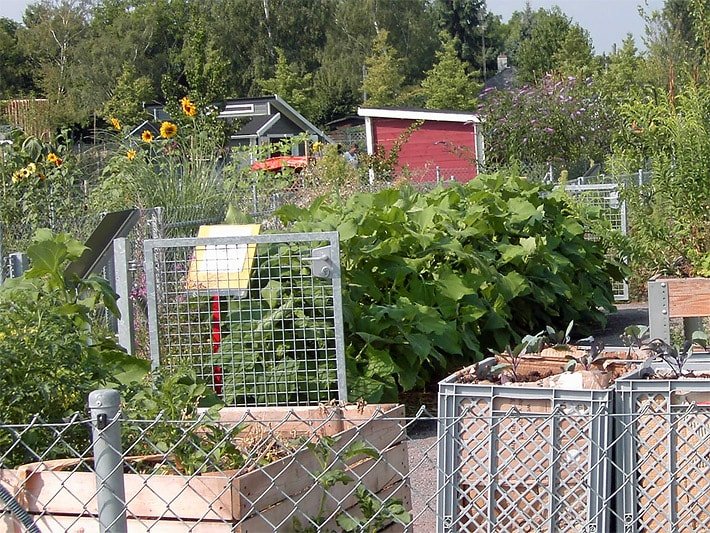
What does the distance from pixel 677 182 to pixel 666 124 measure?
58 cm

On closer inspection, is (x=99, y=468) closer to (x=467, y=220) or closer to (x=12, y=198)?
(x=467, y=220)

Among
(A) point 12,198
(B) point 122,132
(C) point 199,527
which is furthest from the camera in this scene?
(B) point 122,132

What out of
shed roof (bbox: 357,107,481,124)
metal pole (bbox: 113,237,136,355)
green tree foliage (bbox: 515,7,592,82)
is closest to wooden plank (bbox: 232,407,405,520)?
metal pole (bbox: 113,237,136,355)

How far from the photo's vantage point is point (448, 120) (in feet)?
110

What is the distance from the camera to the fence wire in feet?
10.6

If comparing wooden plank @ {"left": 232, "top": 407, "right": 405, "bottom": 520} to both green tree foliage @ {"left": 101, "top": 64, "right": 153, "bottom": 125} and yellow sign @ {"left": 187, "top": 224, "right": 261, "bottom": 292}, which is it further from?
green tree foliage @ {"left": 101, "top": 64, "right": 153, "bottom": 125}

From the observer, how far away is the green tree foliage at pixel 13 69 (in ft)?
204

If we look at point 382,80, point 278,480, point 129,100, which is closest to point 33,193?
point 278,480

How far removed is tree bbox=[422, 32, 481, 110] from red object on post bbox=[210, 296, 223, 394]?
45557mm

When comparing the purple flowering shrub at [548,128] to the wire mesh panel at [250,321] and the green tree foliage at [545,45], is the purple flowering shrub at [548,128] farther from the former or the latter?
the green tree foliage at [545,45]

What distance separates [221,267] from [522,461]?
2681 mm

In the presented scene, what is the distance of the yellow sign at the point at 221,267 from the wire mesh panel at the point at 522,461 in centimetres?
234

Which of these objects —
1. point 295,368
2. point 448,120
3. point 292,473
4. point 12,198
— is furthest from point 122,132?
point 448,120

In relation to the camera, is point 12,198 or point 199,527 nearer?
point 199,527
